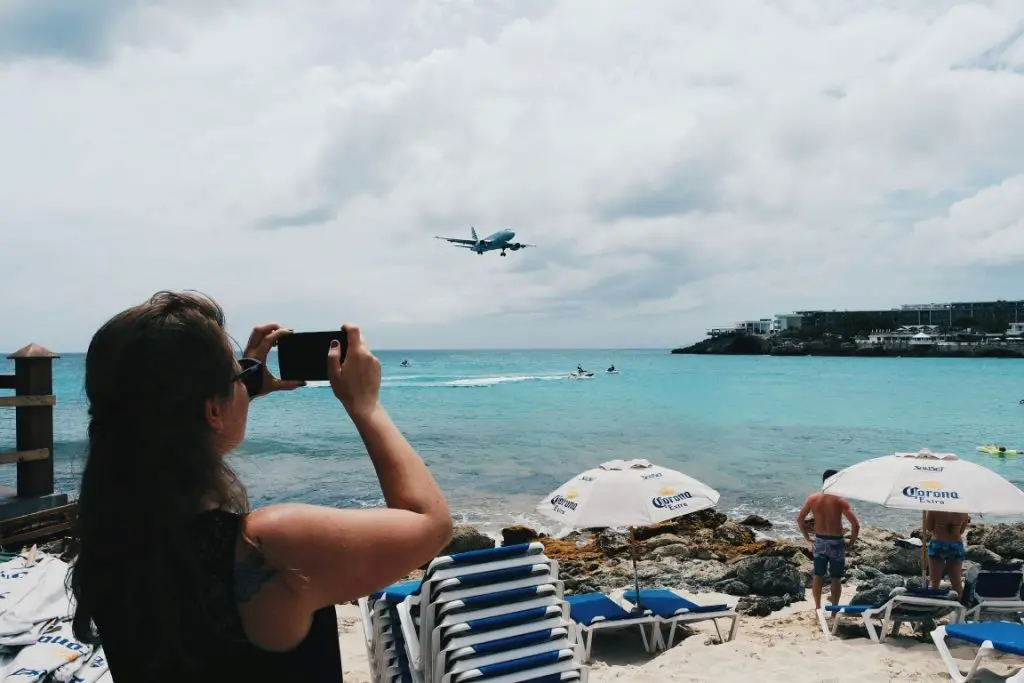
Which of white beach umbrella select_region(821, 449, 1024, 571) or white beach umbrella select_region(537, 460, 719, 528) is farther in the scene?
white beach umbrella select_region(537, 460, 719, 528)

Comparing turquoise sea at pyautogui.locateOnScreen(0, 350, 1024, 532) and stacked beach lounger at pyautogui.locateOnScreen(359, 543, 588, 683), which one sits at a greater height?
stacked beach lounger at pyautogui.locateOnScreen(359, 543, 588, 683)

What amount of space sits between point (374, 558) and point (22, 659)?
14.4 feet

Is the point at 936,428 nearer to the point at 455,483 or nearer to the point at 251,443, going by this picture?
the point at 455,483

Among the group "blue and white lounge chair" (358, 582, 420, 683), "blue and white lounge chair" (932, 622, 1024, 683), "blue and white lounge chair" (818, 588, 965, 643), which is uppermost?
"blue and white lounge chair" (358, 582, 420, 683)

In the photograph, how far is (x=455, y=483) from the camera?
21984 millimetres

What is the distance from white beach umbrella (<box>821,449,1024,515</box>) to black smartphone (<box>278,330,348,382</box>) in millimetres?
7168

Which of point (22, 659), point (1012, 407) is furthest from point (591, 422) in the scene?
point (22, 659)

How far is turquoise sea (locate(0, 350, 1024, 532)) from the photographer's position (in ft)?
66.5

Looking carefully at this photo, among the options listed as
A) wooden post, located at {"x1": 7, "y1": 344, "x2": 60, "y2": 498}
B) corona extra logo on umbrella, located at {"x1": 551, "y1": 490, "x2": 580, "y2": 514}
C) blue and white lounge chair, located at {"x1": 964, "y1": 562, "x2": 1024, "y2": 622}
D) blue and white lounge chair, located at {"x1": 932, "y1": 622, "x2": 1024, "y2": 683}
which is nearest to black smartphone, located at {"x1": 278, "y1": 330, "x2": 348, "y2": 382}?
blue and white lounge chair, located at {"x1": 932, "y1": 622, "x2": 1024, "y2": 683}

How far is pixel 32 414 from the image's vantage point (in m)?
8.71

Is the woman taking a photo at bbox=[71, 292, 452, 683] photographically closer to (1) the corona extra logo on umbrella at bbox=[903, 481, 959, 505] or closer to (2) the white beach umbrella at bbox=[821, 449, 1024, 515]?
(2) the white beach umbrella at bbox=[821, 449, 1024, 515]

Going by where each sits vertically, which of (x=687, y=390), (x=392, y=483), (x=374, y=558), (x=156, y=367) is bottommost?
(x=687, y=390)

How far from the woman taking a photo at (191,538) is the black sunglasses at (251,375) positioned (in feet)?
0.31

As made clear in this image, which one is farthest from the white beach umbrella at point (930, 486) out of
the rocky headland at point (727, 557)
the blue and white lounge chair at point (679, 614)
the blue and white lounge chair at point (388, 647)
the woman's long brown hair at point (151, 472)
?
the woman's long brown hair at point (151, 472)
